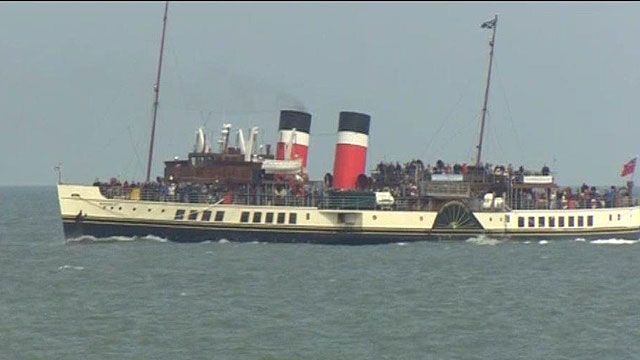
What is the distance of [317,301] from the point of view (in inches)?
1716

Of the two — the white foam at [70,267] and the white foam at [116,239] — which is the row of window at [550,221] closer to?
the white foam at [116,239]

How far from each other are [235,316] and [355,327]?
14.0 feet

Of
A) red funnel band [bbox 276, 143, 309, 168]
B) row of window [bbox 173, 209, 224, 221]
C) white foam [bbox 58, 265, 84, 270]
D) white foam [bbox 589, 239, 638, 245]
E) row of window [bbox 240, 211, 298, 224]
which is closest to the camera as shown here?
white foam [bbox 58, 265, 84, 270]

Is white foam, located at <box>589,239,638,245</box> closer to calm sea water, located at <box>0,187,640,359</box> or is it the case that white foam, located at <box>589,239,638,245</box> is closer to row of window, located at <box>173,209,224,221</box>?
calm sea water, located at <box>0,187,640,359</box>

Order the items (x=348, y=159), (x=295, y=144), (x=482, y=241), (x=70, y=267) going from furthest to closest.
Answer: (x=295, y=144), (x=348, y=159), (x=482, y=241), (x=70, y=267)

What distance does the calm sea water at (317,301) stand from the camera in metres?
35.1

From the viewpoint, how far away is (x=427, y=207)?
2581 inches

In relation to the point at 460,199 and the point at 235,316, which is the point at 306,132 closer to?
the point at 460,199

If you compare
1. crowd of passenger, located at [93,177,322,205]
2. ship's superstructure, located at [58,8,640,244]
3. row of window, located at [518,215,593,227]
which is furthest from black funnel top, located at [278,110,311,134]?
row of window, located at [518,215,593,227]

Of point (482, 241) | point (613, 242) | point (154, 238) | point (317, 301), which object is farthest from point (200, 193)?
point (613, 242)

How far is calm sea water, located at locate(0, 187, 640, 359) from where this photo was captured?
35.1 metres

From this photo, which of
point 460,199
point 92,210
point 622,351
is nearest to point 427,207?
point 460,199

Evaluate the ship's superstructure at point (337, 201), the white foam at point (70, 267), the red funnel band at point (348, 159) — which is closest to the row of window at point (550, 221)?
the ship's superstructure at point (337, 201)

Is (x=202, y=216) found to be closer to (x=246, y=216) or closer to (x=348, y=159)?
(x=246, y=216)
